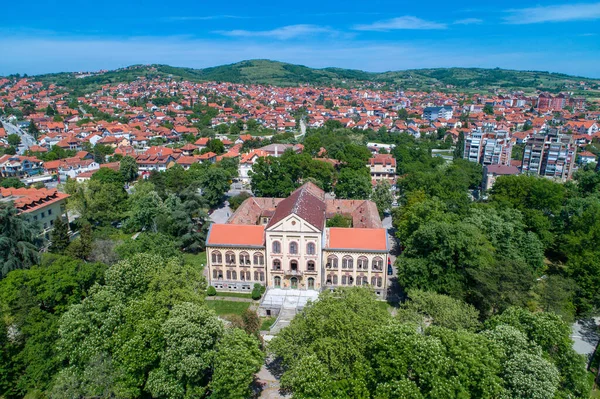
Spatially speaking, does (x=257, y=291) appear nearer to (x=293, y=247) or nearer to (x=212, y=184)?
(x=293, y=247)

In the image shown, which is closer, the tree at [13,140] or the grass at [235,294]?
the grass at [235,294]

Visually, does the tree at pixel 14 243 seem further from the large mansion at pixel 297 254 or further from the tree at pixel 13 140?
the tree at pixel 13 140

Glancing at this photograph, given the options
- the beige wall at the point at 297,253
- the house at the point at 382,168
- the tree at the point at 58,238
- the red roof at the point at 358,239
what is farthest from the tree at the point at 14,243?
the house at the point at 382,168

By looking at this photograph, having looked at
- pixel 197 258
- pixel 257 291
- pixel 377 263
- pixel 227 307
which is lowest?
pixel 227 307

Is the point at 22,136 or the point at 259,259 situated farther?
the point at 22,136

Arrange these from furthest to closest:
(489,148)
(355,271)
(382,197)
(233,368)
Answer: (489,148) → (382,197) → (355,271) → (233,368)

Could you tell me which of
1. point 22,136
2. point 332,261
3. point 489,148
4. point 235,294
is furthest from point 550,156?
point 22,136

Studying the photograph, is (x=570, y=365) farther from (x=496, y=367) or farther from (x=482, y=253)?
(x=482, y=253)
